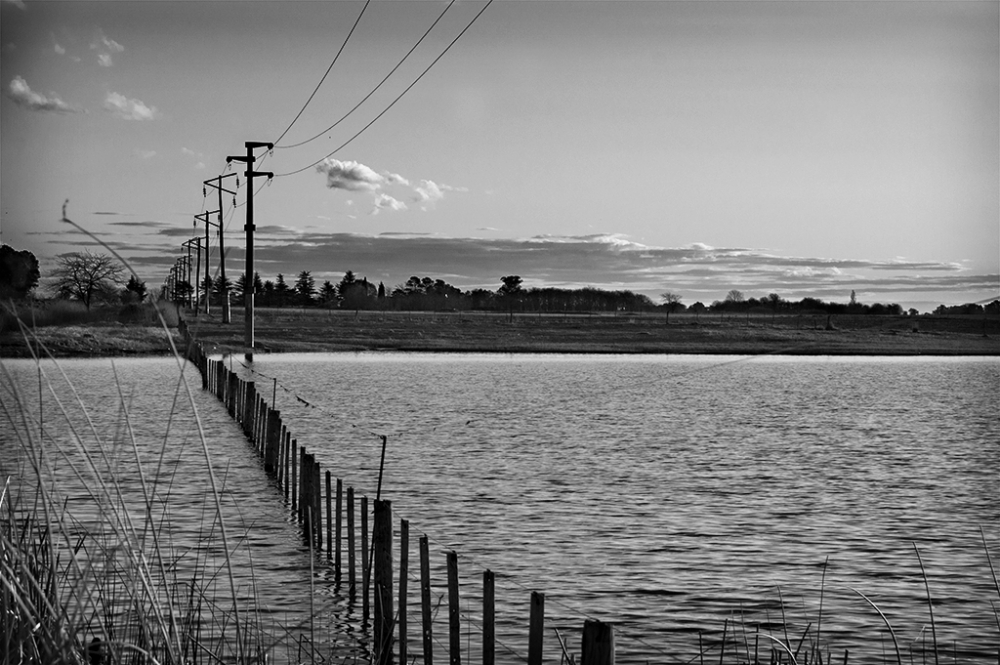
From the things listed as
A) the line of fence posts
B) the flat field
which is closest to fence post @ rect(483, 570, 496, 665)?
the line of fence posts

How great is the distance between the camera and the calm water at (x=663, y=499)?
11336mm

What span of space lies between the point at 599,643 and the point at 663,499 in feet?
47.5

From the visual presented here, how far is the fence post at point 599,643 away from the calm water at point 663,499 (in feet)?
7.99

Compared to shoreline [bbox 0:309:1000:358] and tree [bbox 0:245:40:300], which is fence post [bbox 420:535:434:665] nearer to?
tree [bbox 0:245:40:300]

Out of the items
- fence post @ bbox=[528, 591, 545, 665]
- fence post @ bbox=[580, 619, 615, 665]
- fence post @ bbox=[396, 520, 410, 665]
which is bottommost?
fence post @ bbox=[396, 520, 410, 665]

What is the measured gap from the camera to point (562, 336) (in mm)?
83188

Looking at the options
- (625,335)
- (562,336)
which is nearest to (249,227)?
(562,336)

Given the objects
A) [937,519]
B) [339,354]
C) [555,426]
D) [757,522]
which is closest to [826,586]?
[757,522]

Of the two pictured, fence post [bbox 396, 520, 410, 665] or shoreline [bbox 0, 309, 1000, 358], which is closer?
fence post [bbox 396, 520, 410, 665]

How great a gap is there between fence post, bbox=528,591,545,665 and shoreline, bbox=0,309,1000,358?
48930 mm

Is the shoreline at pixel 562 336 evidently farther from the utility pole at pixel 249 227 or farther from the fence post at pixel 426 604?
the fence post at pixel 426 604

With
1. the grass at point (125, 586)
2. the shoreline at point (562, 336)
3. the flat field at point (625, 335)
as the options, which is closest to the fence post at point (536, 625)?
the grass at point (125, 586)

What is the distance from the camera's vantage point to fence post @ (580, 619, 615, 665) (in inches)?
179

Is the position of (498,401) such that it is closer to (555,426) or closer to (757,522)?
(555,426)
